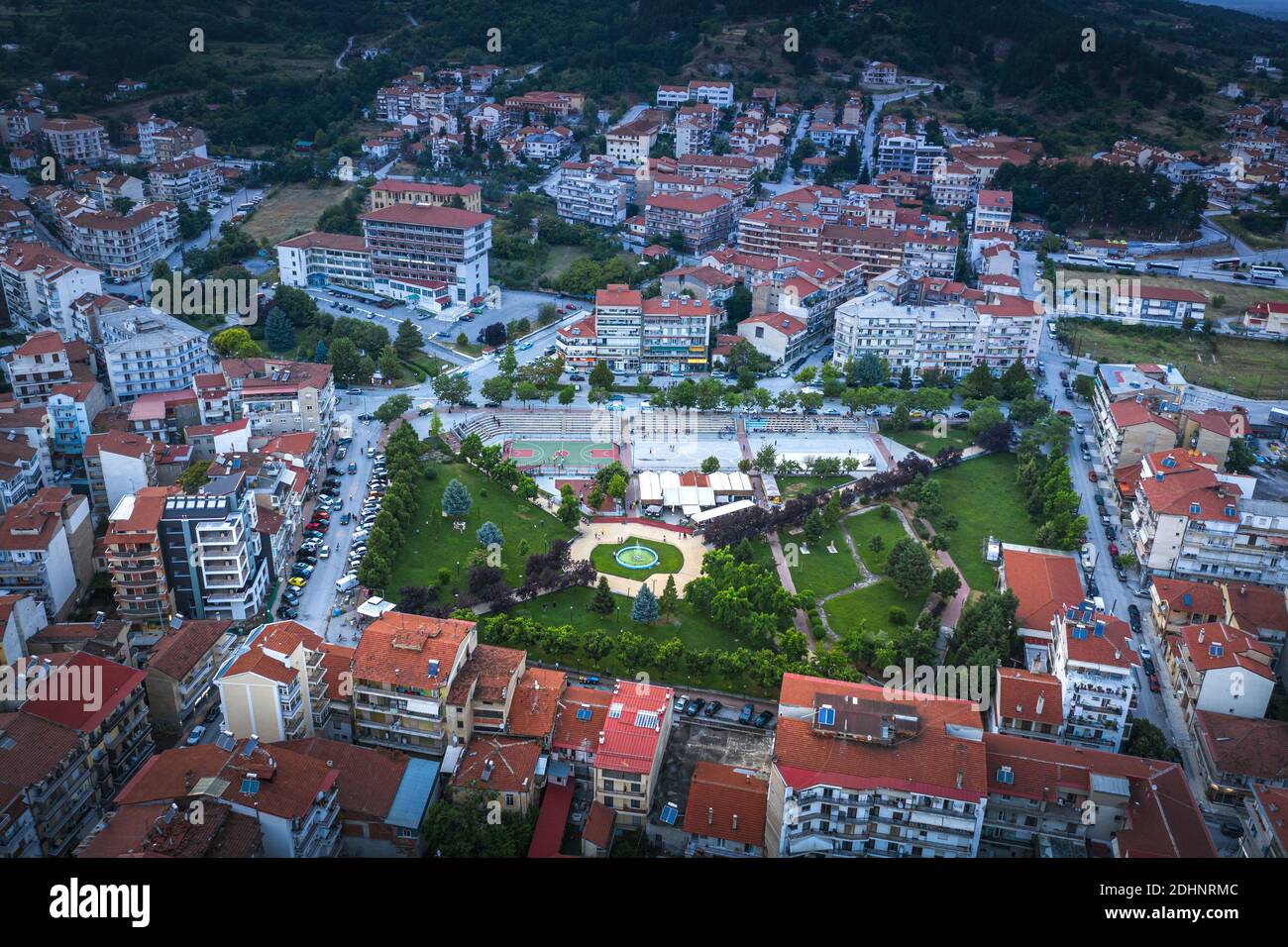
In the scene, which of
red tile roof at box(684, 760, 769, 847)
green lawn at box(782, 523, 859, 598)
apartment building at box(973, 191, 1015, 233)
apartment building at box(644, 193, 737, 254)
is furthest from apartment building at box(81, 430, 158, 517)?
apartment building at box(973, 191, 1015, 233)

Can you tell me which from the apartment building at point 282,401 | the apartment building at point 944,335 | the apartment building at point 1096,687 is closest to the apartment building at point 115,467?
the apartment building at point 282,401

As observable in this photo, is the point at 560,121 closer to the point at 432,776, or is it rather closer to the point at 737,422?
the point at 737,422

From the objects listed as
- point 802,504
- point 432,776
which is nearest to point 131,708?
point 432,776

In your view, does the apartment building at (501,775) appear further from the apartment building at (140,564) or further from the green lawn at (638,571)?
the apartment building at (140,564)

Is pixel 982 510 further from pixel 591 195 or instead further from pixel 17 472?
pixel 591 195

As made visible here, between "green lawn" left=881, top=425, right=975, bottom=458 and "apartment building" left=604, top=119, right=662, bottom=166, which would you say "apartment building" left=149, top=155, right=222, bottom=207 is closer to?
"apartment building" left=604, top=119, right=662, bottom=166
